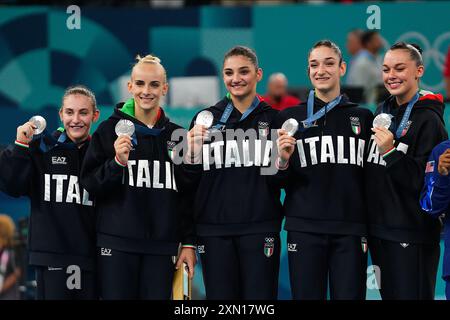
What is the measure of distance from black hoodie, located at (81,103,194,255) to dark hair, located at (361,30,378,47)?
4.63 meters

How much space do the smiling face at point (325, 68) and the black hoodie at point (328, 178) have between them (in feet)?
0.68

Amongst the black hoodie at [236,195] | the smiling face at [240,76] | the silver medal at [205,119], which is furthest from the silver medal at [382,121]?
the silver medal at [205,119]

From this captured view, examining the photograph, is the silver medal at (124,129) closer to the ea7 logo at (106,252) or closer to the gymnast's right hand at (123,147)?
the gymnast's right hand at (123,147)

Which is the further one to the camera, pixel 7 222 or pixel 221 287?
pixel 7 222

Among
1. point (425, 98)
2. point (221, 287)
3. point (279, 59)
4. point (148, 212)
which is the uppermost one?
point (279, 59)

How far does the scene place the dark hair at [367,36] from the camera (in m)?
11.1

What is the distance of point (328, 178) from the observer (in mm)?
6906

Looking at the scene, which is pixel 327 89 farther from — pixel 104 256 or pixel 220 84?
pixel 220 84

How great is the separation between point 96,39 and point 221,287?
5233mm

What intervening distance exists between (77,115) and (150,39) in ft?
14.8

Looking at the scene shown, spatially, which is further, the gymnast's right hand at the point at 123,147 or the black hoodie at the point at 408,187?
the black hoodie at the point at 408,187

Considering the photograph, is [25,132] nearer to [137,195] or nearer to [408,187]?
[137,195]

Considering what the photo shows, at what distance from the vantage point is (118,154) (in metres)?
6.75

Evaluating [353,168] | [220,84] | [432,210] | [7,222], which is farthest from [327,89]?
[220,84]
